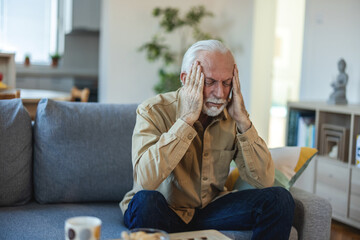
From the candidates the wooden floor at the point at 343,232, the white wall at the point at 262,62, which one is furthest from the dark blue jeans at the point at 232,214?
the white wall at the point at 262,62

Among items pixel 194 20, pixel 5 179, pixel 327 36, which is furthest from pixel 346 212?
pixel 194 20

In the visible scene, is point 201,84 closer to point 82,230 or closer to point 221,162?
point 221,162

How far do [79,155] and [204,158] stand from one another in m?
0.59

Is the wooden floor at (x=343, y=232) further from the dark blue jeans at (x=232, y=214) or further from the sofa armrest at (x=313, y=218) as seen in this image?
the dark blue jeans at (x=232, y=214)

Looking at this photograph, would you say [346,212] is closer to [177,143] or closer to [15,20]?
[177,143]

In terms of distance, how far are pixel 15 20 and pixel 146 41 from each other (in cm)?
252

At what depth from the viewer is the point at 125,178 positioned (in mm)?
2215

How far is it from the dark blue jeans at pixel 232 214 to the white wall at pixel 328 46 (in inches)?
94.6

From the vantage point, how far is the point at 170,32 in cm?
605

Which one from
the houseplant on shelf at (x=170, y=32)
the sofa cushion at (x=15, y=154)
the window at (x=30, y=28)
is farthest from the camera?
the window at (x=30, y=28)

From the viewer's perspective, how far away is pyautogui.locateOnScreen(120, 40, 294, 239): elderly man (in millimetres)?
1747

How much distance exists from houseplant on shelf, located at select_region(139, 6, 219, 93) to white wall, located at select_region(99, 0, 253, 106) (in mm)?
105

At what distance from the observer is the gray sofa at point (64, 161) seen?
2.09 meters

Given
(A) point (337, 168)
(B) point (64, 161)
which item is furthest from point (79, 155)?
(A) point (337, 168)
